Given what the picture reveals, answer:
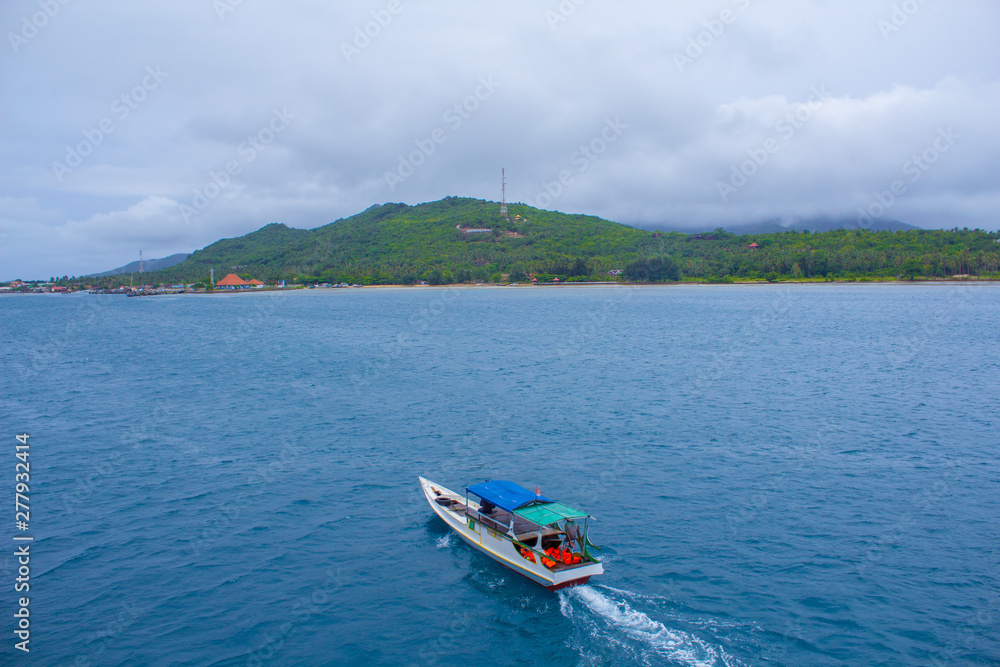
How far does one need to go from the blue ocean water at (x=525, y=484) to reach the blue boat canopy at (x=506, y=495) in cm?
239

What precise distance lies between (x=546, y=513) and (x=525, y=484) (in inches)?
295

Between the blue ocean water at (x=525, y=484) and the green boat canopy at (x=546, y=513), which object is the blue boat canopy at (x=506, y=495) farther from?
the blue ocean water at (x=525, y=484)

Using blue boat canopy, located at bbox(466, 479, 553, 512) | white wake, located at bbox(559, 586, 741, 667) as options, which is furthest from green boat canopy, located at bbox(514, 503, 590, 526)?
white wake, located at bbox(559, 586, 741, 667)

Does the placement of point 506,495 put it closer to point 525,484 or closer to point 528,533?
point 528,533

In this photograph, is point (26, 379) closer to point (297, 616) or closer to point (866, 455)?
point (297, 616)

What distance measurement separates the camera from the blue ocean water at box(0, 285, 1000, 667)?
18875 mm

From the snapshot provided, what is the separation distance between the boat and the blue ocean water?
2.43ft

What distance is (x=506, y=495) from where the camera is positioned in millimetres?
24141

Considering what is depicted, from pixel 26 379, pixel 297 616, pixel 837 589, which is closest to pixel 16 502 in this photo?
pixel 297 616

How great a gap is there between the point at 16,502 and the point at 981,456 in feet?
165

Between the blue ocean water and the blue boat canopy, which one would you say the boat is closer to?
the blue boat canopy

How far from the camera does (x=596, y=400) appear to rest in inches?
1893

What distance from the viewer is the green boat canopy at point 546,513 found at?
21812mm

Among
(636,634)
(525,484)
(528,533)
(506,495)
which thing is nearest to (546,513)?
(528,533)
